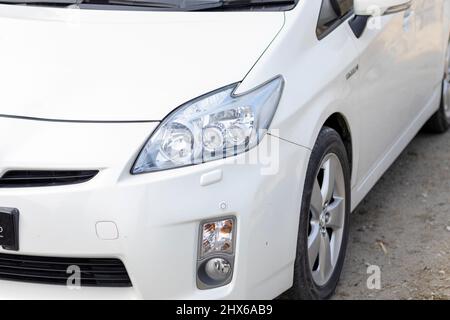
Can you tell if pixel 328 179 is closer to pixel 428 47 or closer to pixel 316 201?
pixel 316 201

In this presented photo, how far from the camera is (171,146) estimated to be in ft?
9.55

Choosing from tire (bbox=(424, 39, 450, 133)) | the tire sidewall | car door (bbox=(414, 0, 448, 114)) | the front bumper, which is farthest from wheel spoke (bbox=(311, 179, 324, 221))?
tire (bbox=(424, 39, 450, 133))

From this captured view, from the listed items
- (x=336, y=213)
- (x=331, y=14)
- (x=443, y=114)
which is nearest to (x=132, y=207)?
(x=336, y=213)

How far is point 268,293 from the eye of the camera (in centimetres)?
311

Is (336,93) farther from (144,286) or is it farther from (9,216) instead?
(9,216)

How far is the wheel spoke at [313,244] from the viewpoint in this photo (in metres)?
3.42

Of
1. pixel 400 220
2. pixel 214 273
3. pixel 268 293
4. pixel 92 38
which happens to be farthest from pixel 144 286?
pixel 400 220

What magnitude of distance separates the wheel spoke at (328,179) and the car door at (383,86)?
349 mm

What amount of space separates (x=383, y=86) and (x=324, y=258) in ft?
3.09

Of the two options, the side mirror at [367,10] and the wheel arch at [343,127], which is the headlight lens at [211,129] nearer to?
the wheel arch at [343,127]

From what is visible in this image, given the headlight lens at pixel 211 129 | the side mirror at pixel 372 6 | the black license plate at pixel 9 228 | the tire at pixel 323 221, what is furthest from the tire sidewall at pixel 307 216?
the black license plate at pixel 9 228

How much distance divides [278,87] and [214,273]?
0.72m

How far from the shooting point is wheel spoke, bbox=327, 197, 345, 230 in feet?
12.0

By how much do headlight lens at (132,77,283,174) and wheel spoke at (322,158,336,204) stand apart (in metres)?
0.58
